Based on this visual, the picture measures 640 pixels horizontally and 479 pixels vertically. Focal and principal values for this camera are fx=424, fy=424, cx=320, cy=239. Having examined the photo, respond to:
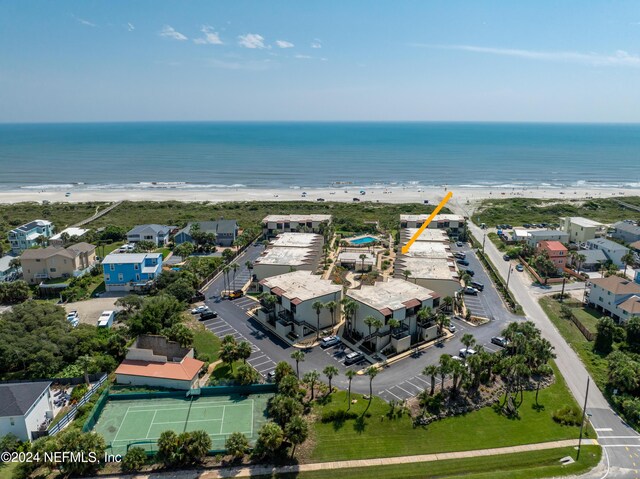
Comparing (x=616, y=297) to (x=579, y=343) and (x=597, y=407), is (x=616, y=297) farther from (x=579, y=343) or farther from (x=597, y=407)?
(x=597, y=407)

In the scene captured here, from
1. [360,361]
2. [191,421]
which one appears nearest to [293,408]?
[191,421]

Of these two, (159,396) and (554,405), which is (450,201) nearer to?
(554,405)

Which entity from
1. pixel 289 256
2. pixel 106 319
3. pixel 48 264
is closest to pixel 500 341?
pixel 289 256

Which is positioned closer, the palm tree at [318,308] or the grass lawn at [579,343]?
the grass lawn at [579,343]

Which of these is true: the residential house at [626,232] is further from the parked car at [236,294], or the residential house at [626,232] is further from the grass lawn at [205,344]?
the grass lawn at [205,344]

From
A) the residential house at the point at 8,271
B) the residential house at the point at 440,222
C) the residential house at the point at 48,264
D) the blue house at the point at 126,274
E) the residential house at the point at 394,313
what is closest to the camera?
the residential house at the point at 394,313

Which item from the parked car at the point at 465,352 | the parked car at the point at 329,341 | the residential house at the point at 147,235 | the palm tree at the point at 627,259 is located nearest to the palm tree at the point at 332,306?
the parked car at the point at 329,341
